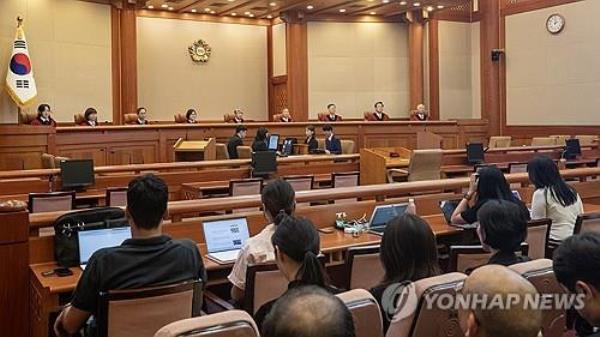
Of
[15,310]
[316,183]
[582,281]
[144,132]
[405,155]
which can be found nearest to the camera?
[582,281]

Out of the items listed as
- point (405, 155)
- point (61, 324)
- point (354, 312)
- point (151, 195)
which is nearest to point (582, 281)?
point (354, 312)

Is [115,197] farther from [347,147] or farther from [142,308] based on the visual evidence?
[347,147]

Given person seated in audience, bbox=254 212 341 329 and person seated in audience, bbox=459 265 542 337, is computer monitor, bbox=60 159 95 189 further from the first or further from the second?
person seated in audience, bbox=459 265 542 337

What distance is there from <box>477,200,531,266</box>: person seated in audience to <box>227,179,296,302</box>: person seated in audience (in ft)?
3.29

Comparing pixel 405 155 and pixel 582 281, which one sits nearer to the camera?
pixel 582 281

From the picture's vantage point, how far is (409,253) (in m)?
2.45

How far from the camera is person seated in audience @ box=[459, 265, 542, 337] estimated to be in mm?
1472

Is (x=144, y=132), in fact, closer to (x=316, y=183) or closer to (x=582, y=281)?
(x=316, y=183)

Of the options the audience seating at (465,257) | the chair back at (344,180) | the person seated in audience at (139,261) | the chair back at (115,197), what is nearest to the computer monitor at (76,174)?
the chair back at (115,197)

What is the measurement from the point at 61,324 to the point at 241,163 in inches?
213

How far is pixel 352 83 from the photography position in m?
16.0

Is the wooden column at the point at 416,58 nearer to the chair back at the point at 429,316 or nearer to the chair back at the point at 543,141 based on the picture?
the chair back at the point at 543,141

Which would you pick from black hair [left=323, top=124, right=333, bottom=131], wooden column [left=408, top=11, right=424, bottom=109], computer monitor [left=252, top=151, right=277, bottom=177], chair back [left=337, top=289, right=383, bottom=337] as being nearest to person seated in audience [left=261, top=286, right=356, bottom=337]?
chair back [left=337, top=289, right=383, bottom=337]

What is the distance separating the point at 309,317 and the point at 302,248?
1.19 meters
